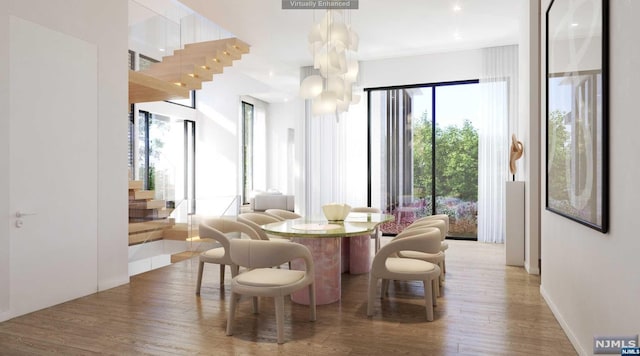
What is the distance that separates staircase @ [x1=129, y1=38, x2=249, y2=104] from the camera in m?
6.12

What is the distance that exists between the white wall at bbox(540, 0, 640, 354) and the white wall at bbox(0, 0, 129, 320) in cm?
444

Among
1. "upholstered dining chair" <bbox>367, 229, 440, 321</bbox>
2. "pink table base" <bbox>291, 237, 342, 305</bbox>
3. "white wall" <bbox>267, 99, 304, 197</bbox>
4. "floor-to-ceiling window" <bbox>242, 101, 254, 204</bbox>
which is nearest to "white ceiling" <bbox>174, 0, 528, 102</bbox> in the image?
"pink table base" <bbox>291, 237, 342, 305</bbox>

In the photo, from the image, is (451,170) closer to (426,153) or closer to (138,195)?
(426,153)

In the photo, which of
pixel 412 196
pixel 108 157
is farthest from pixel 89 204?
pixel 412 196

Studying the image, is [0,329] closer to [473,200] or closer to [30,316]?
[30,316]

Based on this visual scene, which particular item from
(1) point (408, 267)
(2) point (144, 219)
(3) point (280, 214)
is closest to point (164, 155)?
(2) point (144, 219)

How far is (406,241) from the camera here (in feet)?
11.4

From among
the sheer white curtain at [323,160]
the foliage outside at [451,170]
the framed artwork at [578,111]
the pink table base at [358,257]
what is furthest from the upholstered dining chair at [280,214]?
the foliage outside at [451,170]

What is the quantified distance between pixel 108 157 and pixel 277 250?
2.63 m

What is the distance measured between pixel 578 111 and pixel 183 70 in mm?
6027

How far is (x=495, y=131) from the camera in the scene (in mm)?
7574

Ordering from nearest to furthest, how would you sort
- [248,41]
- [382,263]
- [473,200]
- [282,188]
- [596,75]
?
[596,75], [382,263], [248,41], [473,200], [282,188]

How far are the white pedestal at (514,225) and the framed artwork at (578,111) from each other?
6.46 feet

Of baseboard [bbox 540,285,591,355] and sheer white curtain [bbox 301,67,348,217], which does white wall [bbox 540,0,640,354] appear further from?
sheer white curtain [bbox 301,67,348,217]
